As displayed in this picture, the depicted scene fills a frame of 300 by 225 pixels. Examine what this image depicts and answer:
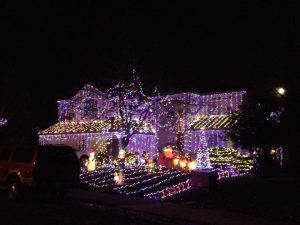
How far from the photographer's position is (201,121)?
28.7 metres

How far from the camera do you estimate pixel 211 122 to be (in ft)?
91.1

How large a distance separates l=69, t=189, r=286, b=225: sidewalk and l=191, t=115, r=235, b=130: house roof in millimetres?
11081

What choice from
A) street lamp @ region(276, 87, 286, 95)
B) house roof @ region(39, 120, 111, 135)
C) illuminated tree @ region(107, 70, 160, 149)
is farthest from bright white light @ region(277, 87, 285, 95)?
house roof @ region(39, 120, 111, 135)

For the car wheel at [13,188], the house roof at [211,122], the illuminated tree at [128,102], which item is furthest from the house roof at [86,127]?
the car wheel at [13,188]

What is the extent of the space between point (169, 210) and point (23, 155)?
228 inches

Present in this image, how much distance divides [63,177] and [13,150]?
2.23m

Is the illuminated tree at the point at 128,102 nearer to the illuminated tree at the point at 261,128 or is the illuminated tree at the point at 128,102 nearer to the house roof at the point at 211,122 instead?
the house roof at the point at 211,122

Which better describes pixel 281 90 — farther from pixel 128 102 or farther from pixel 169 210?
pixel 128 102

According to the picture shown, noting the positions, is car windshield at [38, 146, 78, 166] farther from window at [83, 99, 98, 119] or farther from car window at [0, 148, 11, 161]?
window at [83, 99, 98, 119]

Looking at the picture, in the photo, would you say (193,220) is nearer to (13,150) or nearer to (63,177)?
(63,177)

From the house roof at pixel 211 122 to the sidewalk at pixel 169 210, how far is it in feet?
36.4

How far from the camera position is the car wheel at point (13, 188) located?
15803mm

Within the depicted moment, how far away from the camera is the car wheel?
1580cm

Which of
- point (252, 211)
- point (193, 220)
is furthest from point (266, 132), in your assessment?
point (193, 220)
